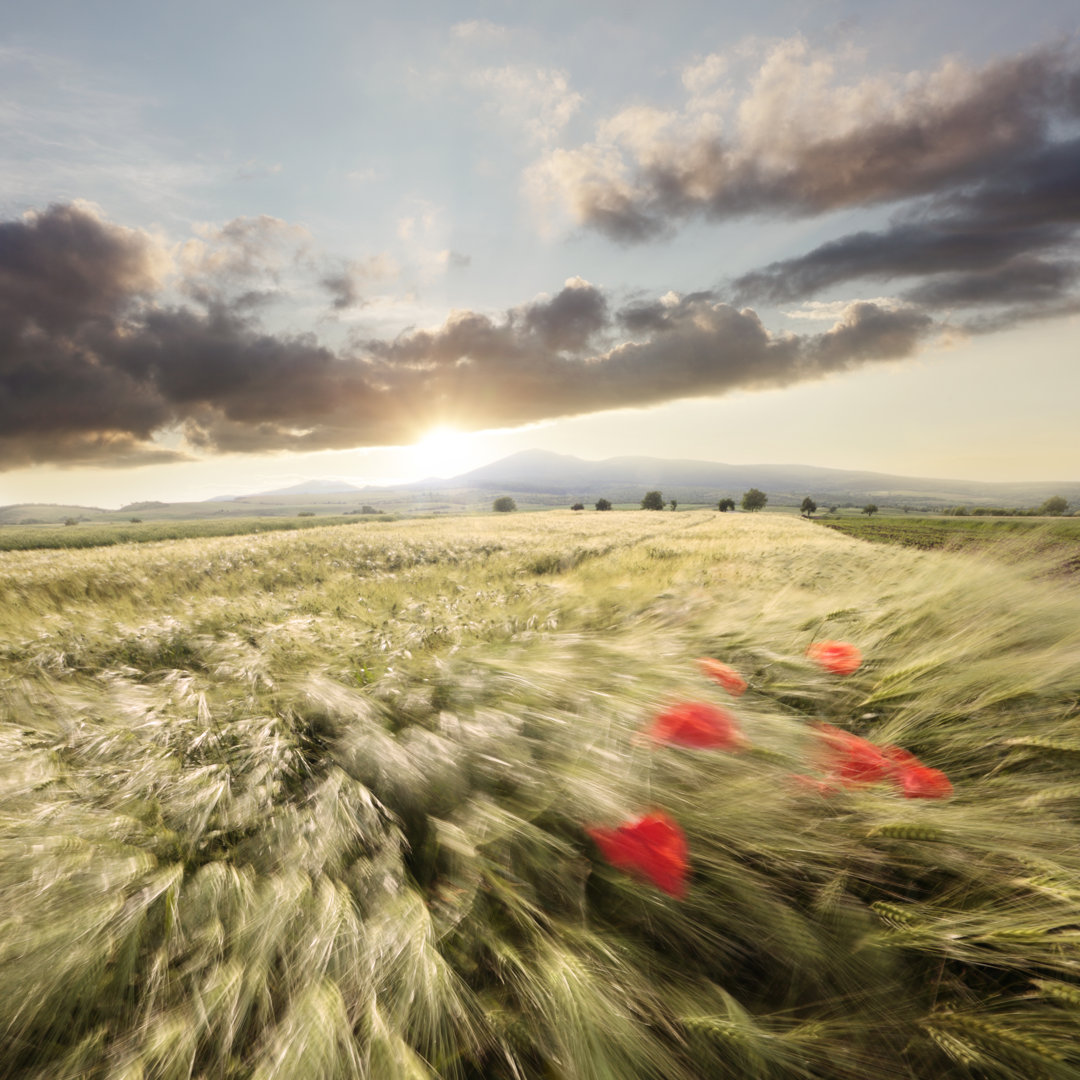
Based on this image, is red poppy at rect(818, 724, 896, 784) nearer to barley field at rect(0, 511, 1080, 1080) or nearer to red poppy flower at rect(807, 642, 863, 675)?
barley field at rect(0, 511, 1080, 1080)

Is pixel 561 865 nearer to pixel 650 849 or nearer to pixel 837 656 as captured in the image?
pixel 650 849

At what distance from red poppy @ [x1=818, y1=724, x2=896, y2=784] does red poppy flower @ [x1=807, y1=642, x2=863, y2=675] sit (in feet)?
1.57

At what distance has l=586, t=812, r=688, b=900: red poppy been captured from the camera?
1119 mm

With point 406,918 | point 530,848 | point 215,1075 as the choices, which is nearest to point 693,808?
point 530,848

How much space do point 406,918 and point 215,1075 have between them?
0.37 metres

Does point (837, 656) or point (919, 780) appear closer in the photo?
point (919, 780)

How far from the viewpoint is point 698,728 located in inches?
61.8

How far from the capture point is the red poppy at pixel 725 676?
6.29ft

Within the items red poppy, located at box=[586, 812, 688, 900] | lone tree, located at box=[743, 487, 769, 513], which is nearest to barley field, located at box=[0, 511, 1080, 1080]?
red poppy, located at box=[586, 812, 688, 900]

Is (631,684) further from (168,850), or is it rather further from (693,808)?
(168,850)

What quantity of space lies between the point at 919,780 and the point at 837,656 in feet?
2.42

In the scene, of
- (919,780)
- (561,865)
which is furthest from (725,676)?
(561,865)

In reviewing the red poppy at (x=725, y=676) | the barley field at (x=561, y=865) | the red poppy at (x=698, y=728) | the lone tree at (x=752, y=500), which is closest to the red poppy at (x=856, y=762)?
the barley field at (x=561, y=865)

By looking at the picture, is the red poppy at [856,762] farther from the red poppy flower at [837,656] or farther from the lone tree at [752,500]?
the lone tree at [752,500]
